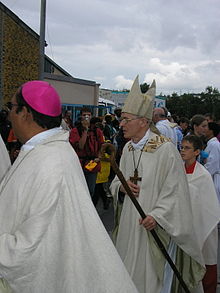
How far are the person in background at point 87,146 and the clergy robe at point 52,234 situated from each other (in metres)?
5.49

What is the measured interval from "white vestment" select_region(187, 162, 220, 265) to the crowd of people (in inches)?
0.4

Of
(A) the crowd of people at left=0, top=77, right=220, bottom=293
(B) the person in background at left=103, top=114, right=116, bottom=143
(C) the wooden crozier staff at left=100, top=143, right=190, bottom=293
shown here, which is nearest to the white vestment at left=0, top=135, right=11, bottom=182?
(A) the crowd of people at left=0, top=77, right=220, bottom=293

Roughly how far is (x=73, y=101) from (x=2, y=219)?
55.3 ft

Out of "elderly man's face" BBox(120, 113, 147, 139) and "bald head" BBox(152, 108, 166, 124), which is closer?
"elderly man's face" BBox(120, 113, 147, 139)

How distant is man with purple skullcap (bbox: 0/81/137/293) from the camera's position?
198 centimetres

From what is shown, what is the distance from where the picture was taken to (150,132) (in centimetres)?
403

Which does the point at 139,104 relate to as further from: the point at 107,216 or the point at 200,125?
the point at 107,216

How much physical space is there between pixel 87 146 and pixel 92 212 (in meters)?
5.70

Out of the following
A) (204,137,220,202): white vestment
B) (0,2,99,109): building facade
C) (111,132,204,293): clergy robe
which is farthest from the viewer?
(0,2,99,109): building facade

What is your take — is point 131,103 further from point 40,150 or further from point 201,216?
point 40,150

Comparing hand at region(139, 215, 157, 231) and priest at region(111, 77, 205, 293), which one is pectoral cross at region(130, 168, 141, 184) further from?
hand at region(139, 215, 157, 231)

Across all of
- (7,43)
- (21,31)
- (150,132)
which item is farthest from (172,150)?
(21,31)

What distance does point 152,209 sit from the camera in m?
3.78

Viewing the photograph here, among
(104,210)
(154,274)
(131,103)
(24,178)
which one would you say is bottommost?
(104,210)
